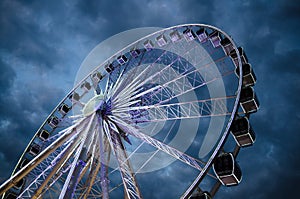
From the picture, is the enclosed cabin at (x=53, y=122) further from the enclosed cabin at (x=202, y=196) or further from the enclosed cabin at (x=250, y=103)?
the enclosed cabin at (x=202, y=196)

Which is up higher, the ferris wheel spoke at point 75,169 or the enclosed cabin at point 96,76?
the enclosed cabin at point 96,76

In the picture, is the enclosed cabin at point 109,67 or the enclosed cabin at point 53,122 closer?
the enclosed cabin at point 53,122

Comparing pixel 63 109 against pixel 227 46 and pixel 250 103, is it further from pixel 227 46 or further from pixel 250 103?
pixel 250 103

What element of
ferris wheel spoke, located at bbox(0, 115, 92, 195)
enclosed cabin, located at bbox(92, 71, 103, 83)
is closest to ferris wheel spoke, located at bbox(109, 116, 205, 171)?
ferris wheel spoke, located at bbox(0, 115, 92, 195)

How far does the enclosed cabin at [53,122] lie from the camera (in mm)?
18958

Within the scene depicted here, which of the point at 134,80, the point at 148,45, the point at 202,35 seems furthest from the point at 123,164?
the point at 148,45

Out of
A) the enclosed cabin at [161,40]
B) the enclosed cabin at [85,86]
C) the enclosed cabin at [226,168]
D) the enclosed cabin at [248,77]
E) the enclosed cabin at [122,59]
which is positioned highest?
the enclosed cabin at [161,40]

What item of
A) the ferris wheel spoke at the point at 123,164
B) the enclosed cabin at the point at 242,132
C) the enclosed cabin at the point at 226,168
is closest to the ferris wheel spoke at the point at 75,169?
the ferris wheel spoke at the point at 123,164

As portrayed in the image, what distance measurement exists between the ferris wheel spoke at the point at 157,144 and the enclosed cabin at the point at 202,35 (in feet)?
24.9

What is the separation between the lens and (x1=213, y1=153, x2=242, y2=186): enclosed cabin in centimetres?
931

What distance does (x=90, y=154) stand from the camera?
13062 millimetres

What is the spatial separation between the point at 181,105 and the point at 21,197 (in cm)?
911

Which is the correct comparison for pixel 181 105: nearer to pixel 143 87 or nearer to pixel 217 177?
pixel 143 87

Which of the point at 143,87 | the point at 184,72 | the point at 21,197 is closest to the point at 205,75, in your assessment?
the point at 184,72
